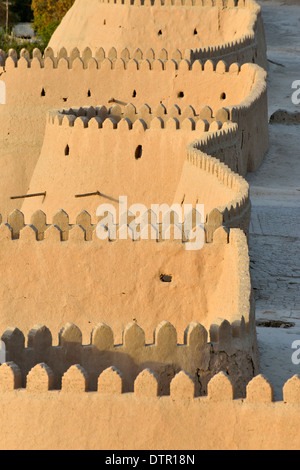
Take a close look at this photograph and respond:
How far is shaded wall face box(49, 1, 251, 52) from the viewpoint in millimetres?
54875

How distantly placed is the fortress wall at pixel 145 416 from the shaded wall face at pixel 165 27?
117 feet

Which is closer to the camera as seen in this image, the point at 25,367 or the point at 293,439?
the point at 293,439

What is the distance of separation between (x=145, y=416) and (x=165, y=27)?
121 ft

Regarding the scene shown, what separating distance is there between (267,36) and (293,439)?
2073 inches

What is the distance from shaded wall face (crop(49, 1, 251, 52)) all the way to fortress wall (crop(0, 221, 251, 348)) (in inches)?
→ 1142

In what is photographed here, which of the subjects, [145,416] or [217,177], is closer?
[145,416]

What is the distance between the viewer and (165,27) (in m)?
55.3

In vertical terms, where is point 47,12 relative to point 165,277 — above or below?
below

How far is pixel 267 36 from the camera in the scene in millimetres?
70625

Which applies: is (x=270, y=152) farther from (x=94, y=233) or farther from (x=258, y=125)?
(x=94, y=233)

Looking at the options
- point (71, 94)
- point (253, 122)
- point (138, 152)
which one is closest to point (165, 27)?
point (71, 94)

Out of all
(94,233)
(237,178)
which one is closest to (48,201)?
(237,178)

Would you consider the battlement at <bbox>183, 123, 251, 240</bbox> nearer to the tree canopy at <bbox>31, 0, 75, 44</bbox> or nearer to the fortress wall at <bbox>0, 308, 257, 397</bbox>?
the fortress wall at <bbox>0, 308, 257, 397</bbox>

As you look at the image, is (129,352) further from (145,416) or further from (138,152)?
(138,152)
